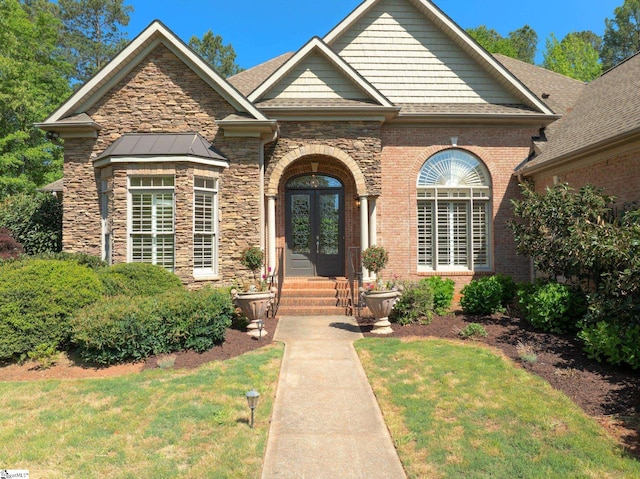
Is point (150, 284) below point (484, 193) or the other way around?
below

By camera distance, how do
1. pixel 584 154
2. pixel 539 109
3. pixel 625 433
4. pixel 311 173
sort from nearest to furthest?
pixel 625 433 → pixel 584 154 → pixel 539 109 → pixel 311 173

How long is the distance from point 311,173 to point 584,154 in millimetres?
7239

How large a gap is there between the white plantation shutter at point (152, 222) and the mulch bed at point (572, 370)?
5128 millimetres

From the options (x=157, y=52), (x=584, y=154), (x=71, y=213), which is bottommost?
(x=71, y=213)

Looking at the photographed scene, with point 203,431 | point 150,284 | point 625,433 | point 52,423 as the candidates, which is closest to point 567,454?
point 625,433

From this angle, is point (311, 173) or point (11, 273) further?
point (311, 173)

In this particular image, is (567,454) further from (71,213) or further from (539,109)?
(71,213)

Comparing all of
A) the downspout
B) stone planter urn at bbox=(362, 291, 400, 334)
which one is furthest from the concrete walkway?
the downspout

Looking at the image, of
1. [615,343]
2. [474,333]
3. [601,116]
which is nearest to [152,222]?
[474,333]

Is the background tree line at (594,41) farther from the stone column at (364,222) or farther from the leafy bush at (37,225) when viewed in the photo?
the leafy bush at (37,225)

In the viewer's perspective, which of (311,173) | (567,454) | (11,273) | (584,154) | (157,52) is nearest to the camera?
(567,454)

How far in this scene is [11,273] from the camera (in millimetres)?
7047

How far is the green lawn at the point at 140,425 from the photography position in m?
3.62

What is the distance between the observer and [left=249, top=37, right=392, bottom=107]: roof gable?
10.9m
